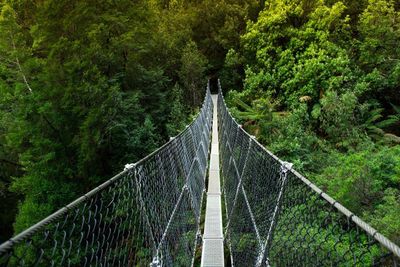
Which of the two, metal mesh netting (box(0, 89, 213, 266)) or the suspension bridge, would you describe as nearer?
metal mesh netting (box(0, 89, 213, 266))

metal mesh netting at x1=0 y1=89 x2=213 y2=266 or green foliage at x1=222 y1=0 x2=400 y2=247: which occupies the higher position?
green foliage at x1=222 y1=0 x2=400 y2=247

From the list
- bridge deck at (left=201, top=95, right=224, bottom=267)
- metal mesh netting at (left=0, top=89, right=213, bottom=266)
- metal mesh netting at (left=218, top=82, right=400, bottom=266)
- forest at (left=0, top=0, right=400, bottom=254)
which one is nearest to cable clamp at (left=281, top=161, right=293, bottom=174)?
metal mesh netting at (left=218, top=82, right=400, bottom=266)

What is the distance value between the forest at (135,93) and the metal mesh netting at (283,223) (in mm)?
3001

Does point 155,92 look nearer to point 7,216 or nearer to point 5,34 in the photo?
point 5,34

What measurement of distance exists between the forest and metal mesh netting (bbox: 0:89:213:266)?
3176 millimetres

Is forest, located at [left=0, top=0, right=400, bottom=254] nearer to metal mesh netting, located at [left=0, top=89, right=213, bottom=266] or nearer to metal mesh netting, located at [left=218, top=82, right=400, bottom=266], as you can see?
metal mesh netting, located at [left=218, top=82, right=400, bottom=266]

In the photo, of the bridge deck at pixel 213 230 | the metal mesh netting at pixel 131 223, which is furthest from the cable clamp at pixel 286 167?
the bridge deck at pixel 213 230

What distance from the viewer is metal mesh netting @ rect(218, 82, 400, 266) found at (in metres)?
1.01

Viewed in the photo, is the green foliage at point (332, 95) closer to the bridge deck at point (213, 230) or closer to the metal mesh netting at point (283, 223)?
the bridge deck at point (213, 230)

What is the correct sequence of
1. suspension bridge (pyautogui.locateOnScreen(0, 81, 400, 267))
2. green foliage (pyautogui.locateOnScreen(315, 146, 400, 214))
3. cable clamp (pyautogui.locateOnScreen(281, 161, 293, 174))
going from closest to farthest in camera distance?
suspension bridge (pyautogui.locateOnScreen(0, 81, 400, 267)), cable clamp (pyautogui.locateOnScreen(281, 161, 293, 174)), green foliage (pyautogui.locateOnScreen(315, 146, 400, 214))

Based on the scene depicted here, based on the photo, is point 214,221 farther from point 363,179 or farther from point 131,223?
point 363,179

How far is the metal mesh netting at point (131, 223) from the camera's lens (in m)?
0.74

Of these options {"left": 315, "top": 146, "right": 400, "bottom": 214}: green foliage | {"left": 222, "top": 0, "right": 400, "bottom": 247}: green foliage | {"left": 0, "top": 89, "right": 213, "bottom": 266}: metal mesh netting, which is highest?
{"left": 222, "top": 0, "right": 400, "bottom": 247}: green foliage

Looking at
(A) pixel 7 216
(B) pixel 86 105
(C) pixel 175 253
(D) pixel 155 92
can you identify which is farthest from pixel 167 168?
(A) pixel 7 216
